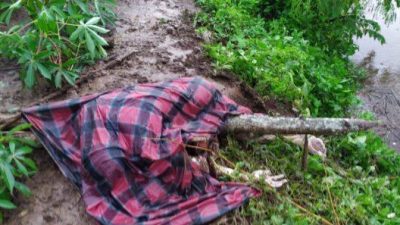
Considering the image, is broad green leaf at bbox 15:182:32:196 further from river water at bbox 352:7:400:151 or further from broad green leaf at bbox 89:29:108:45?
river water at bbox 352:7:400:151

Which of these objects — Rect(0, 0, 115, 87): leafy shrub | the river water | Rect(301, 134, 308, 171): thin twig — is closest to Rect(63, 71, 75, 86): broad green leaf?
Rect(0, 0, 115, 87): leafy shrub

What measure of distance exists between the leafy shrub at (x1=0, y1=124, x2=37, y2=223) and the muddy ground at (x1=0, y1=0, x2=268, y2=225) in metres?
0.09

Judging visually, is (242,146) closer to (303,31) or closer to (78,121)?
(78,121)

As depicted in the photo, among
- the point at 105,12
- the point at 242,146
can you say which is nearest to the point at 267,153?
the point at 242,146

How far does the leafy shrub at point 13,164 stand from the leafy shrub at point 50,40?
0.55m

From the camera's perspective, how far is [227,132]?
2939mm

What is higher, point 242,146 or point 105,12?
point 105,12

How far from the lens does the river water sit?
172 inches

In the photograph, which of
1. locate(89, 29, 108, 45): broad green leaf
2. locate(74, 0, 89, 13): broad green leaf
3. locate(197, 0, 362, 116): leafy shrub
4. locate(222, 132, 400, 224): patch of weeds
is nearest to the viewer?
locate(222, 132, 400, 224): patch of weeds

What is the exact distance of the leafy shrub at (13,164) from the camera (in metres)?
2.32

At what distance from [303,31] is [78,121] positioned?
2.76m

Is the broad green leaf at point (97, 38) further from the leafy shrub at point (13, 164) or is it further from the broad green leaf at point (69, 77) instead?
the leafy shrub at point (13, 164)

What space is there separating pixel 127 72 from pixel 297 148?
145 centimetres

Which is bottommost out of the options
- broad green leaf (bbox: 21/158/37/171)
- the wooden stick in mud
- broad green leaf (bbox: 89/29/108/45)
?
broad green leaf (bbox: 21/158/37/171)
